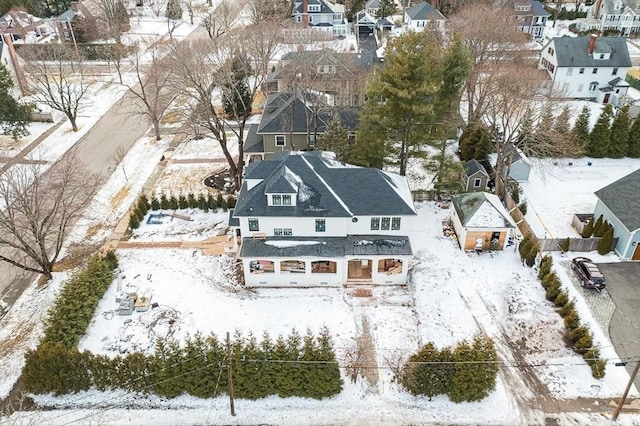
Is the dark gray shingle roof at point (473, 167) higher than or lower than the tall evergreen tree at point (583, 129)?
lower

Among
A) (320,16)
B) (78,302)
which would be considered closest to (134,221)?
(78,302)

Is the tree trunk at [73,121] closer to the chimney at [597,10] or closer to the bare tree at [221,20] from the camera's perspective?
the bare tree at [221,20]

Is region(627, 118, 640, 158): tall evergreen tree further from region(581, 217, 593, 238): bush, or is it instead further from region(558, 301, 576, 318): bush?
region(558, 301, 576, 318): bush

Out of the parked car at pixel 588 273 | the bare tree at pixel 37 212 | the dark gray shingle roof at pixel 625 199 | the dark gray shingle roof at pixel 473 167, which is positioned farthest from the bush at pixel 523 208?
the bare tree at pixel 37 212

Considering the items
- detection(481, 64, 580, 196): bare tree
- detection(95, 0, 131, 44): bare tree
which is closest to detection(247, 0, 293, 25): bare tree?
detection(95, 0, 131, 44): bare tree

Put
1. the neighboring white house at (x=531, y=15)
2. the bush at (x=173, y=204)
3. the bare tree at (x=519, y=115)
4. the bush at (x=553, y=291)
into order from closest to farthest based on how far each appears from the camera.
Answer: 1. the bush at (x=553, y=291)
2. the bare tree at (x=519, y=115)
3. the bush at (x=173, y=204)
4. the neighboring white house at (x=531, y=15)
